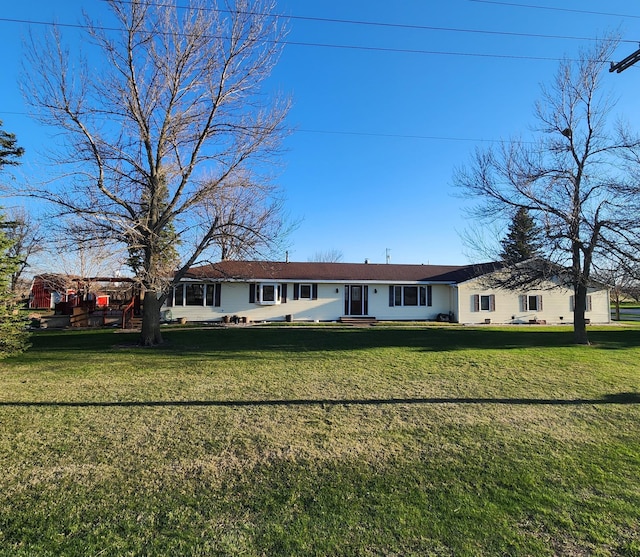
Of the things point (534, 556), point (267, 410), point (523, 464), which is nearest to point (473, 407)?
point (523, 464)

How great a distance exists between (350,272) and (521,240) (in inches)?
504

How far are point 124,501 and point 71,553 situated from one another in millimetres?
659

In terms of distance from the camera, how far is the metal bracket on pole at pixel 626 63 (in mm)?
8398

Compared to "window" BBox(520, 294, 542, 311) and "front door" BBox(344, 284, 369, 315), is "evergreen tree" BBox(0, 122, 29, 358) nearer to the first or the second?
"front door" BBox(344, 284, 369, 315)

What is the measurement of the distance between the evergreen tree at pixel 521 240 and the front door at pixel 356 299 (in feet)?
35.3

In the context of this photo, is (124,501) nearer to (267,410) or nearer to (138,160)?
(267,410)

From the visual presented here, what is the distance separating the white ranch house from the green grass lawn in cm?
1470

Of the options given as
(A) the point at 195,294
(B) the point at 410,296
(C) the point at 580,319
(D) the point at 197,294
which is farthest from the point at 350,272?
(C) the point at 580,319

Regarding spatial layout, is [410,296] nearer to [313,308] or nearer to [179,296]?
[313,308]

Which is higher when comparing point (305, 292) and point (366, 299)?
point (305, 292)

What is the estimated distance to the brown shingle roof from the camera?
23.5m

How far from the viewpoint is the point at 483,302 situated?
79.7 feet

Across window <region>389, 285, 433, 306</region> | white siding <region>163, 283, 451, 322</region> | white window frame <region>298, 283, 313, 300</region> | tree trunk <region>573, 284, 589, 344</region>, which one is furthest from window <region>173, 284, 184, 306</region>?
tree trunk <region>573, 284, 589, 344</region>

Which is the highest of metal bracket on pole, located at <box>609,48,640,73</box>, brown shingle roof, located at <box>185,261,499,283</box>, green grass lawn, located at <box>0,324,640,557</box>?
metal bracket on pole, located at <box>609,48,640,73</box>
